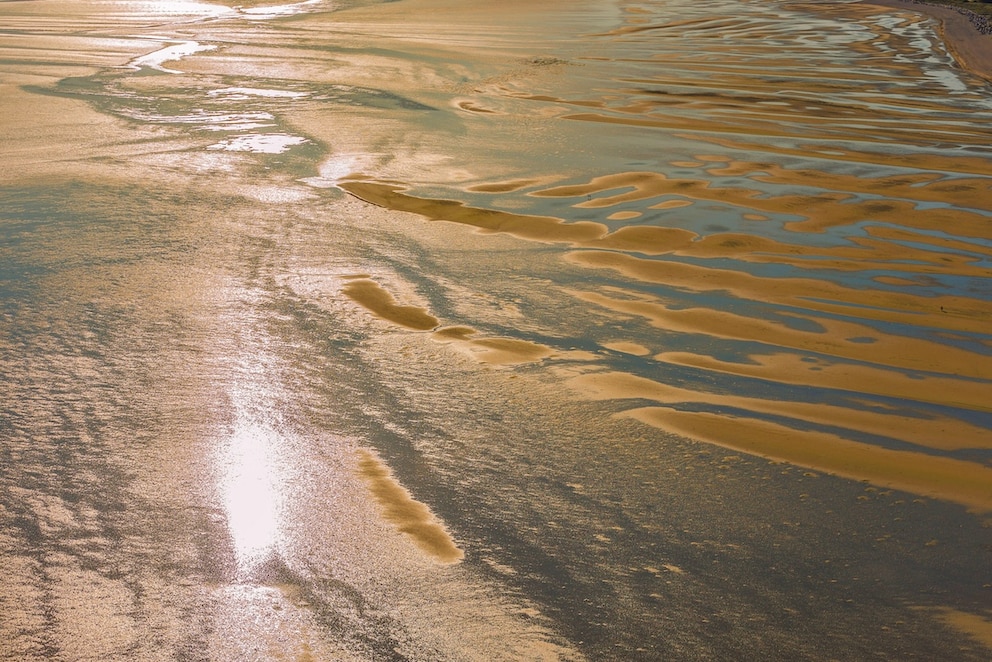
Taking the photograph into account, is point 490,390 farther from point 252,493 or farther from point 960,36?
point 960,36

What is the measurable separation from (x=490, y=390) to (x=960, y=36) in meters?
10.7

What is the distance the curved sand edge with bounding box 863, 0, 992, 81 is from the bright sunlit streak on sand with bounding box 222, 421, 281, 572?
7951 mm

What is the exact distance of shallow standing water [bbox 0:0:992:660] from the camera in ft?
5.20

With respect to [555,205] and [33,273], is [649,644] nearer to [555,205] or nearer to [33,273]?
[33,273]

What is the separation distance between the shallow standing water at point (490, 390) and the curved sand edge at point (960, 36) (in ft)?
12.4

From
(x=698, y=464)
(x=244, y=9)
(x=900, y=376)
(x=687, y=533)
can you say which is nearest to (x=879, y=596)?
(x=687, y=533)

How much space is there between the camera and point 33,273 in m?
3.12

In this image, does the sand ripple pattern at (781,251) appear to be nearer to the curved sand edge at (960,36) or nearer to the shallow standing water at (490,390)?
the shallow standing water at (490,390)

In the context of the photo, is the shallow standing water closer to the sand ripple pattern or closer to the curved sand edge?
the sand ripple pattern

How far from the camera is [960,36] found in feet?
35.9

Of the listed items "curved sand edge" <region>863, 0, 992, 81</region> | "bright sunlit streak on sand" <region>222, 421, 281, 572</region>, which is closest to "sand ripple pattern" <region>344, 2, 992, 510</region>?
"bright sunlit streak on sand" <region>222, 421, 281, 572</region>

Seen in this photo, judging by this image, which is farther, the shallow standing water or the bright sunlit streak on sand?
the bright sunlit streak on sand

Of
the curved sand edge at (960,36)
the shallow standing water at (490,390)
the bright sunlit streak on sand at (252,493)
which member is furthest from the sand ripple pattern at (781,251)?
the curved sand edge at (960,36)

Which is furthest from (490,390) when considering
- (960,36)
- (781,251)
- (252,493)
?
(960,36)
